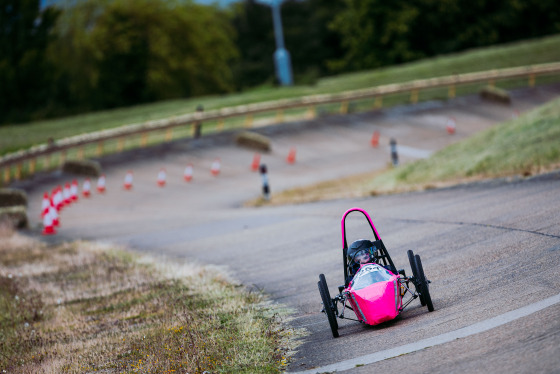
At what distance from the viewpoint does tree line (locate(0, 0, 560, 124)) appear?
64750 millimetres

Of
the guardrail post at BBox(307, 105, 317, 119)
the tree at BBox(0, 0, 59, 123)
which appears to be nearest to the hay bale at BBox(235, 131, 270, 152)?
the guardrail post at BBox(307, 105, 317, 119)

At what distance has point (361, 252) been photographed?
813 cm

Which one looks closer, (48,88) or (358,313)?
(358,313)

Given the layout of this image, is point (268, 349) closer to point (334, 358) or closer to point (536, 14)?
point (334, 358)

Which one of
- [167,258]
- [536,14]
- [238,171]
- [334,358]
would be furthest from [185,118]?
[536,14]

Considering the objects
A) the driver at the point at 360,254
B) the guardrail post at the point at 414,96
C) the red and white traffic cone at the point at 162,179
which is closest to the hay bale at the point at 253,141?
the red and white traffic cone at the point at 162,179

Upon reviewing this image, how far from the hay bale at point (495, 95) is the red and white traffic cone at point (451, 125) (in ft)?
18.5

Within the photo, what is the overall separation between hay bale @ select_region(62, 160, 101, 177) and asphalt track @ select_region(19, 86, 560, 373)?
1.86 ft

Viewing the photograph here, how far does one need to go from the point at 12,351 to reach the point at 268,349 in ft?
11.0

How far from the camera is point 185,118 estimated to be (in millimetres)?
37625

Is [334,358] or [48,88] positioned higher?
[48,88]

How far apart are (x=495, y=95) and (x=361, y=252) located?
39836 mm

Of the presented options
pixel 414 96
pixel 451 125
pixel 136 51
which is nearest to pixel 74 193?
pixel 451 125

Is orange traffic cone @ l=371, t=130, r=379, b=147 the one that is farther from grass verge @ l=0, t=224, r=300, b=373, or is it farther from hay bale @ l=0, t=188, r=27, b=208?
grass verge @ l=0, t=224, r=300, b=373
